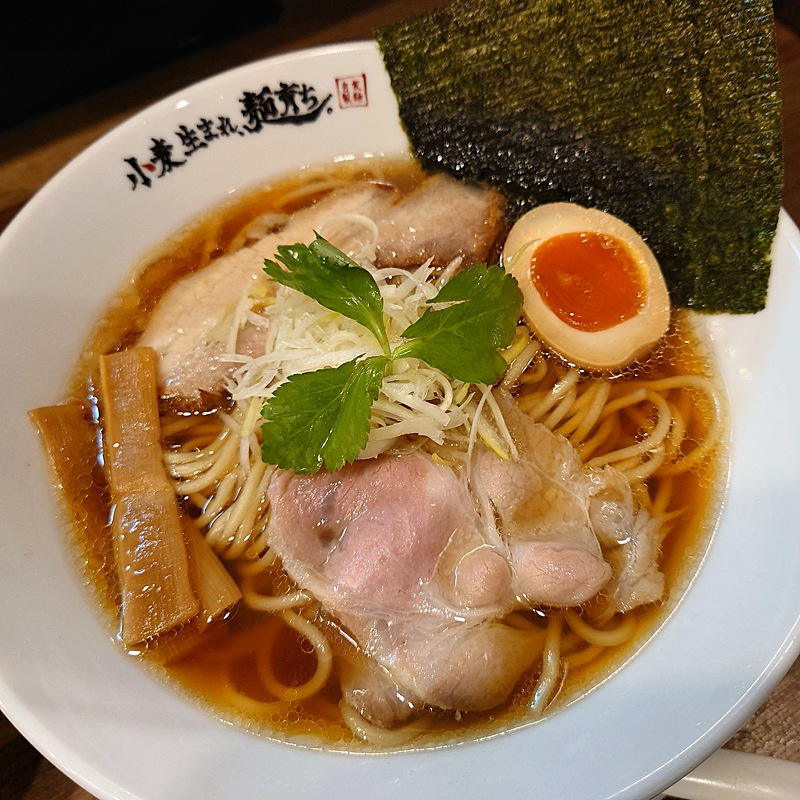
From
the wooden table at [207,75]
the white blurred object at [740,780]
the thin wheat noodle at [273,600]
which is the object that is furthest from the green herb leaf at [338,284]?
the wooden table at [207,75]

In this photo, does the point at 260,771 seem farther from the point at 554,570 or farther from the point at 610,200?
the point at 610,200

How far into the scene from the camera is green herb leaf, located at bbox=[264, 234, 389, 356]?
172 centimetres

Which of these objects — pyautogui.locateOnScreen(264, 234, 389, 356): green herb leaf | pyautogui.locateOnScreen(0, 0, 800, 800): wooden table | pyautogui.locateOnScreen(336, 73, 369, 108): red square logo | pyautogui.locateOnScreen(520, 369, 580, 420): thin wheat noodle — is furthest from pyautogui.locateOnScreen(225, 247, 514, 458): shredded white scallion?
pyautogui.locateOnScreen(0, 0, 800, 800): wooden table

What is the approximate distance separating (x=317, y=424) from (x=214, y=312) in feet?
2.49

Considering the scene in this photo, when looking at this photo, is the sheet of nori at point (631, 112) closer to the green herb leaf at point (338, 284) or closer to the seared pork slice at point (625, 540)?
the seared pork slice at point (625, 540)

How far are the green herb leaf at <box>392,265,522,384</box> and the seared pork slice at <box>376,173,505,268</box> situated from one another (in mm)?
507

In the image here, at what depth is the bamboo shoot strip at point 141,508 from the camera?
67.7 inches

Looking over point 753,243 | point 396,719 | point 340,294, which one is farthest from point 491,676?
point 753,243

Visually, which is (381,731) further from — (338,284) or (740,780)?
(338,284)

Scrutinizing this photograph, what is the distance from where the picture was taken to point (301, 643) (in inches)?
71.4

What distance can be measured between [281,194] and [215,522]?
4.35ft

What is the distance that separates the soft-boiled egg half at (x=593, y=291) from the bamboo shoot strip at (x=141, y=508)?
49.5 inches

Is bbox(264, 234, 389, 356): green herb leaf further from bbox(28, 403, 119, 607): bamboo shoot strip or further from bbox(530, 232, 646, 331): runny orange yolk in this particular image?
bbox(28, 403, 119, 607): bamboo shoot strip

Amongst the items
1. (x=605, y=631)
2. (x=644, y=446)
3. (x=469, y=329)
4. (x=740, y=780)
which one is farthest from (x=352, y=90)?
(x=740, y=780)
